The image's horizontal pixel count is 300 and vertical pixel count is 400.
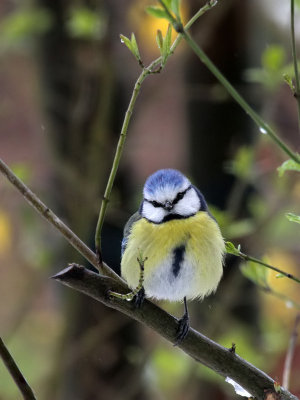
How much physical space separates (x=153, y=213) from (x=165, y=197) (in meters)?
0.05

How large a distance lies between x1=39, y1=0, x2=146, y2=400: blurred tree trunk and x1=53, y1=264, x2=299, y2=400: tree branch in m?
1.19

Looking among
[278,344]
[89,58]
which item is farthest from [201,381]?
[89,58]

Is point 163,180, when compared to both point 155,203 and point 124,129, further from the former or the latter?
point 124,129

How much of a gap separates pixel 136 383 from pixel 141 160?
7.51 feet

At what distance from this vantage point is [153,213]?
1.37m

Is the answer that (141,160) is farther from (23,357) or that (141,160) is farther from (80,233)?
(80,233)

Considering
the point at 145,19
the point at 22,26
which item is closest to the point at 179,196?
the point at 22,26

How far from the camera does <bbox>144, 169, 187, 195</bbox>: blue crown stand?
52.2 inches

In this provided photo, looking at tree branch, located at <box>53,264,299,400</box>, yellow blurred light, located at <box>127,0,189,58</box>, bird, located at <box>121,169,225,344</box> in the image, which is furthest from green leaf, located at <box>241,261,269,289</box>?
yellow blurred light, located at <box>127,0,189,58</box>

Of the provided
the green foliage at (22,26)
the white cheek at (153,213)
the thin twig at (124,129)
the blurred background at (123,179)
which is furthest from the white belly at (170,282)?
the green foliage at (22,26)

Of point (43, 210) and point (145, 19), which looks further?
point (145, 19)

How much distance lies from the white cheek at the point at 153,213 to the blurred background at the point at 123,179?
47 centimetres

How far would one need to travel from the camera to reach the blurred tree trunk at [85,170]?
2.12m

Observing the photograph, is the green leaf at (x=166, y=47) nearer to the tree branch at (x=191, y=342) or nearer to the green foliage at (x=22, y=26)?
the tree branch at (x=191, y=342)
